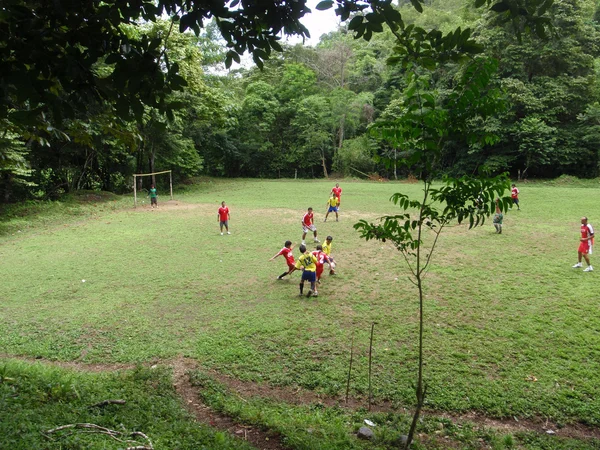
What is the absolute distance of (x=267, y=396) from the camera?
599 cm

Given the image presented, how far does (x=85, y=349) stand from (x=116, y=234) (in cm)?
1038

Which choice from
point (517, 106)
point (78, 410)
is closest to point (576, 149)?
point (517, 106)

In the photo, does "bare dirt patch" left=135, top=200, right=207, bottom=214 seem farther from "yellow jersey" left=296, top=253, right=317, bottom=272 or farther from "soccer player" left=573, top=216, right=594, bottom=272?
"soccer player" left=573, top=216, right=594, bottom=272

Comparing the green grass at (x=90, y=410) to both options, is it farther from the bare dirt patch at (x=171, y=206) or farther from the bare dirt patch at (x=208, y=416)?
the bare dirt patch at (x=171, y=206)

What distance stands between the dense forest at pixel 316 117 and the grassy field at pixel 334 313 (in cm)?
324

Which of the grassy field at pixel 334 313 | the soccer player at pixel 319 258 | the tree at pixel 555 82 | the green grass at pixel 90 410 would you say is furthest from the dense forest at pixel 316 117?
the soccer player at pixel 319 258

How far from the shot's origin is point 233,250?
14141 mm

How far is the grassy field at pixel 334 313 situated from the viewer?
625cm

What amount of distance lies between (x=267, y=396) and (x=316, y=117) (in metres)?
38.9

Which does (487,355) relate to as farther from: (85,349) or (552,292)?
(85,349)

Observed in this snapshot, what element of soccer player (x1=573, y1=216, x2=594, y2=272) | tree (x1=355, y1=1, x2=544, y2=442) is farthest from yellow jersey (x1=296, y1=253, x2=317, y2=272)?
soccer player (x1=573, y1=216, x2=594, y2=272)

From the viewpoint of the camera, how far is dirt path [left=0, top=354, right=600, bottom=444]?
16.1ft

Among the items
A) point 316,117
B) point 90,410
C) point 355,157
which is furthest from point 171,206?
point 316,117

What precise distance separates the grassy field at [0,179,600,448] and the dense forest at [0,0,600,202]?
324cm
